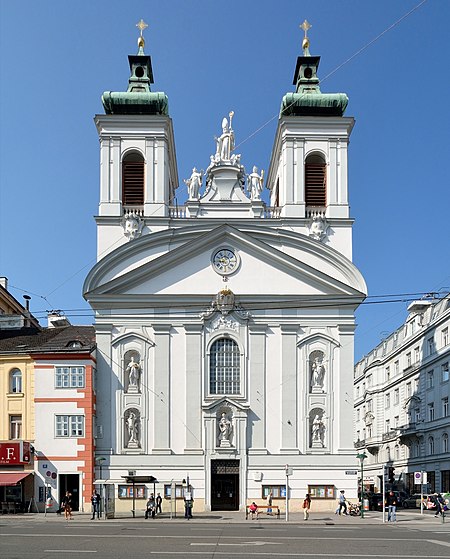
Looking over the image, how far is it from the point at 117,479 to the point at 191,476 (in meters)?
4.36

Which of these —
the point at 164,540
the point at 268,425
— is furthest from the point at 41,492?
the point at 164,540

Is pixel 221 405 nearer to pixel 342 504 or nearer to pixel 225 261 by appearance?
pixel 225 261

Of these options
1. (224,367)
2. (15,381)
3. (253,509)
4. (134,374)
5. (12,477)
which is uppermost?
(224,367)

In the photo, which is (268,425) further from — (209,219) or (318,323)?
(209,219)

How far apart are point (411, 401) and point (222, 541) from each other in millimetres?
49232

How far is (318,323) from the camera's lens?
52.7 meters

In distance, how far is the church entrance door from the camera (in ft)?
168

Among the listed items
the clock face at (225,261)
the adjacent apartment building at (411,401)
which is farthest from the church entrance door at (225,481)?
the adjacent apartment building at (411,401)

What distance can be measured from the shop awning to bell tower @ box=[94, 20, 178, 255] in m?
14.4

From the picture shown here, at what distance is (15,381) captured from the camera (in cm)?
5162

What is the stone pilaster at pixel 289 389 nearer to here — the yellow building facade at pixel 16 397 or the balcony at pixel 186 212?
the balcony at pixel 186 212

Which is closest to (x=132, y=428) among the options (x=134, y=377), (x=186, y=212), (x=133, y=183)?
(x=134, y=377)

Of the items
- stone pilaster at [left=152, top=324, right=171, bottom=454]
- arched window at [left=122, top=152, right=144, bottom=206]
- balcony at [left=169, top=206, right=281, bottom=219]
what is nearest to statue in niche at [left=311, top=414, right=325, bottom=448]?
stone pilaster at [left=152, top=324, right=171, bottom=454]

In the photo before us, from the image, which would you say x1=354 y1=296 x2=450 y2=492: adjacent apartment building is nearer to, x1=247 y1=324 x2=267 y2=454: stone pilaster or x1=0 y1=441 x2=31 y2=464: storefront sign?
x1=247 y1=324 x2=267 y2=454: stone pilaster
